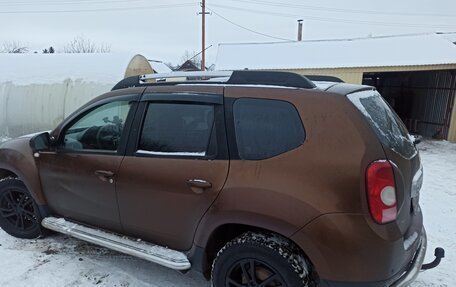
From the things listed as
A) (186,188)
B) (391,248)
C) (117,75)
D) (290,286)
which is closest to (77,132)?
(186,188)

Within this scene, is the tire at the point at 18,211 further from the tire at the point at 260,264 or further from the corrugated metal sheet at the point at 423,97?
the corrugated metal sheet at the point at 423,97

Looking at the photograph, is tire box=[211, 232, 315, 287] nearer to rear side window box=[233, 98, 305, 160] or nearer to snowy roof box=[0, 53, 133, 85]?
rear side window box=[233, 98, 305, 160]

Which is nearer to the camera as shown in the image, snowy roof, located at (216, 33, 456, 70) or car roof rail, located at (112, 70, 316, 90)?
car roof rail, located at (112, 70, 316, 90)

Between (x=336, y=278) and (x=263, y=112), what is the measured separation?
1.20m

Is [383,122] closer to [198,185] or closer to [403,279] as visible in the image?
[403,279]

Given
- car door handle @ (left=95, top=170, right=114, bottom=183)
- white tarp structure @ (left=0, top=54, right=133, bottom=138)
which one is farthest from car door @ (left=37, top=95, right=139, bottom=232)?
white tarp structure @ (left=0, top=54, right=133, bottom=138)

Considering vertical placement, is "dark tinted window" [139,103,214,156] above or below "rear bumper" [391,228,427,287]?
above

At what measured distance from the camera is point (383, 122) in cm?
258

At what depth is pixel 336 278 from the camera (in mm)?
2318

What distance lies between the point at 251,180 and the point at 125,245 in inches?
55.3

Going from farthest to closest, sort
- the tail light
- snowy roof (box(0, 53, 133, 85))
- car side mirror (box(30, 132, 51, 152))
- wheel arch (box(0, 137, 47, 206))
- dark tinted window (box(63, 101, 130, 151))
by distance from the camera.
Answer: snowy roof (box(0, 53, 133, 85)) < wheel arch (box(0, 137, 47, 206)) < car side mirror (box(30, 132, 51, 152)) < dark tinted window (box(63, 101, 130, 151)) < the tail light

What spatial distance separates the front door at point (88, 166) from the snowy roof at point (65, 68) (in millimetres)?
6736

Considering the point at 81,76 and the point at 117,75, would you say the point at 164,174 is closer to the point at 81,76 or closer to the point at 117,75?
the point at 117,75

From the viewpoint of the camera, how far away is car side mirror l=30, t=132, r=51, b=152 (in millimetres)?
3678
